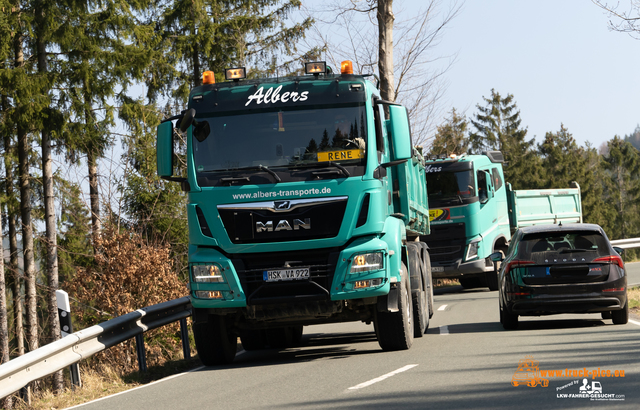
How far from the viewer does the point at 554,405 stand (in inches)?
248

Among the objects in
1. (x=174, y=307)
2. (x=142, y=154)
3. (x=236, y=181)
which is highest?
(x=142, y=154)

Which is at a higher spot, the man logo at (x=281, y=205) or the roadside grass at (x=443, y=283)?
the man logo at (x=281, y=205)

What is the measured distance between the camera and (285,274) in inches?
383

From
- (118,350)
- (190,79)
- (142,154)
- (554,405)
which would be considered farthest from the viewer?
(190,79)

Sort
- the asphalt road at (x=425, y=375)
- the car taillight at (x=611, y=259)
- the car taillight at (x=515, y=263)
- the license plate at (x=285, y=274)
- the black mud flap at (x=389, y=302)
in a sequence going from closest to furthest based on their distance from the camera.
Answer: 1. the asphalt road at (x=425, y=375)
2. the license plate at (x=285, y=274)
3. the black mud flap at (x=389, y=302)
4. the car taillight at (x=611, y=259)
5. the car taillight at (x=515, y=263)

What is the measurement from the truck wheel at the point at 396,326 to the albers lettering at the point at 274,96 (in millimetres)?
2667

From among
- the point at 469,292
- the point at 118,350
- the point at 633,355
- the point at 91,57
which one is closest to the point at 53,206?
the point at 91,57

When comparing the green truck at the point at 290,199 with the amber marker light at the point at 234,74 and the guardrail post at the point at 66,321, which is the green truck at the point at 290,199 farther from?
the guardrail post at the point at 66,321

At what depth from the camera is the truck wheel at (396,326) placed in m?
10.4

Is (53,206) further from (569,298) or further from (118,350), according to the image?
(569,298)

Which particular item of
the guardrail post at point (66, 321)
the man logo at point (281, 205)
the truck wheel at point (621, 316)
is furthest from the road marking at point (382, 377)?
the truck wheel at point (621, 316)

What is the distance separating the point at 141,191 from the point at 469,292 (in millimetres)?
9984

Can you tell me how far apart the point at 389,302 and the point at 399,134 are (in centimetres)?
209

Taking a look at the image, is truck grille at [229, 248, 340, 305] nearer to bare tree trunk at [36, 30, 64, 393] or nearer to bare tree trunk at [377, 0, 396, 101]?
bare tree trunk at [377, 0, 396, 101]
